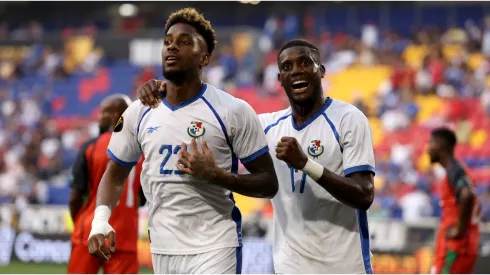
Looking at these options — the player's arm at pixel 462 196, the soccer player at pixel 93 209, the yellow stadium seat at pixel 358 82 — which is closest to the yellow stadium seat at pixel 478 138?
the yellow stadium seat at pixel 358 82

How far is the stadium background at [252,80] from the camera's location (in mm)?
18719

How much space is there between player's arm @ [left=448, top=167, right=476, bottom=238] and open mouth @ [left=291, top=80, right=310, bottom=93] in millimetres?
4306

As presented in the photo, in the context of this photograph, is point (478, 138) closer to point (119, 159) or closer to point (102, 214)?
point (119, 159)

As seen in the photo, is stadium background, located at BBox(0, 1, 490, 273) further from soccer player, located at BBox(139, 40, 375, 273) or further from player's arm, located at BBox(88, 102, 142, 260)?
player's arm, located at BBox(88, 102, 142, 260)

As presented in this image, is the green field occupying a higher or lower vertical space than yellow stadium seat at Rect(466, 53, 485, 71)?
lower

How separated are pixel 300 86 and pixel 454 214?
4.66m

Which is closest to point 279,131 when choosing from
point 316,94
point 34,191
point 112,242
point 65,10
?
point 316,94

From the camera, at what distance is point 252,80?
2628 cm

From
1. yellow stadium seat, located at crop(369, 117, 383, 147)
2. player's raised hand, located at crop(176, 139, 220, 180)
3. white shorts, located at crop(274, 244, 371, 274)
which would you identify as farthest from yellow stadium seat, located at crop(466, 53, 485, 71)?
player's raised hand, located at crop(176, 139, 220, 180)

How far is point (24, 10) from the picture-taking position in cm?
3284

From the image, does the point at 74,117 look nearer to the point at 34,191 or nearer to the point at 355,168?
the point at 34,191

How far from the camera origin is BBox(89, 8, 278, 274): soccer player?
4.93m

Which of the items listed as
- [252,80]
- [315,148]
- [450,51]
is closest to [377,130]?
[450,51]

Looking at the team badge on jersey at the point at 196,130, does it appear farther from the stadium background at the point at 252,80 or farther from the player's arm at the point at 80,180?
the stadium background at the point at 252,80
